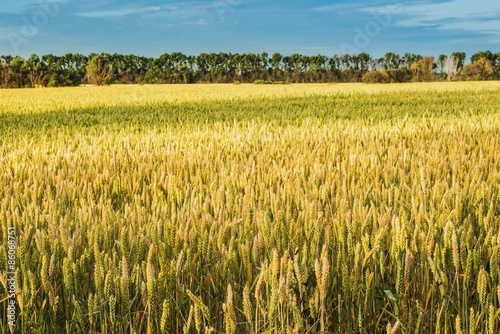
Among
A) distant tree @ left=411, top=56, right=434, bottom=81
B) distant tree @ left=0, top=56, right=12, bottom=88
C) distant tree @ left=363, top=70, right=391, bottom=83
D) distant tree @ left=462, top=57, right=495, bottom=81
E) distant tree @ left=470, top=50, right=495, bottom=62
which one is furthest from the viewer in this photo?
distant tree @ left=470, top=50, right=495, bottom=62

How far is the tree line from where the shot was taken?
5122cm

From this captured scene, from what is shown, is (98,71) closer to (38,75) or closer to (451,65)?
(38,75)

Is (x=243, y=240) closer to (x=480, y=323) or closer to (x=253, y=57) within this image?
(x=480, y=323)

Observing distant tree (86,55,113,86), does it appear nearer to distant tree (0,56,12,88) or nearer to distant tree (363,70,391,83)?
distant tree (0,56,12,88)

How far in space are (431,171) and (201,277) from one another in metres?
1.82

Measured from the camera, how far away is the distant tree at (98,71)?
46.3 m

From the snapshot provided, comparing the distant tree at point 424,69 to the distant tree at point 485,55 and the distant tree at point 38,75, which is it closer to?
the distant tree at point 485,55

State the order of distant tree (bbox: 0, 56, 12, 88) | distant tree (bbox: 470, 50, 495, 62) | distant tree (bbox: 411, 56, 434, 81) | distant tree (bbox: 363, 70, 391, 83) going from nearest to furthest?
1. distant tree (bbox: 0, 56, 12, 88)
2. distant tree (bbox: 363, 70, 391, 83)
3. distant tree (bbox: 411, 56, 434, 81)
4. distant tree (bbox: 470, 50, 495, 62)

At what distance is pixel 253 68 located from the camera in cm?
7012

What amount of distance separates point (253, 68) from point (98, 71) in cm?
2737

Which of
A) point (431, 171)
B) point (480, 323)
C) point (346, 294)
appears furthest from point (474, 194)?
point (346, 294)

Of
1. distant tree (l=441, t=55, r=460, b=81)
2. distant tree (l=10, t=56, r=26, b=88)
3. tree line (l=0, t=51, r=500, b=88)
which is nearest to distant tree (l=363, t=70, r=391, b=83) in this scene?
tree line (l=0, t=51, r=500, b=88)

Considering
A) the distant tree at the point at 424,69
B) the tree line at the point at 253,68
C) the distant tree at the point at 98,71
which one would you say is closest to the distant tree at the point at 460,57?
the tree line at the point at 253,68

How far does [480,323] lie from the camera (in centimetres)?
133
